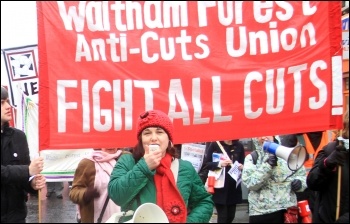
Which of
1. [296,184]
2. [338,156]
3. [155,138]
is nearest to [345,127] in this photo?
[338,156]

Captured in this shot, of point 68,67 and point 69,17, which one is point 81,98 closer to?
point 68,67

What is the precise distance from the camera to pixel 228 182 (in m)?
6.48

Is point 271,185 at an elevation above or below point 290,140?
below

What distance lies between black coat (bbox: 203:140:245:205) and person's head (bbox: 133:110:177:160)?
3.58 m

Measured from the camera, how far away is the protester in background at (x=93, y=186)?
3.60 meters

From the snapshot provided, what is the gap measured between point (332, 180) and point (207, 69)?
111 centimetres

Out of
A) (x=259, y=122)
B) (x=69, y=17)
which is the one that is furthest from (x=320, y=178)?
(x=69, y=17)

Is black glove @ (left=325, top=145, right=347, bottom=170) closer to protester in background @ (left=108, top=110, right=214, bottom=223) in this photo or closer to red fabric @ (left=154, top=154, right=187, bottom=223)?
protester in background @ (left=108, top=110, right=214, bottom=223)

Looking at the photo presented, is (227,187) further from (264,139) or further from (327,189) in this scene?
(327,189)

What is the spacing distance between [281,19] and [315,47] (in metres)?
0.30

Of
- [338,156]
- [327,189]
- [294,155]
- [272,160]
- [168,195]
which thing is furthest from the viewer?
[272,160]

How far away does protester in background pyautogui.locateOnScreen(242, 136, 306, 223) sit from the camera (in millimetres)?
4820

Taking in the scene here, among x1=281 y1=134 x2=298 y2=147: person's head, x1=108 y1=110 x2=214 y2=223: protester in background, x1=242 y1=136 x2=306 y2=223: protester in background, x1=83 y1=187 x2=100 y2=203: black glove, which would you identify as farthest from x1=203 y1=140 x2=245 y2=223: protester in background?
x1=108 y1=110 x2=214 y2=223: protester in background

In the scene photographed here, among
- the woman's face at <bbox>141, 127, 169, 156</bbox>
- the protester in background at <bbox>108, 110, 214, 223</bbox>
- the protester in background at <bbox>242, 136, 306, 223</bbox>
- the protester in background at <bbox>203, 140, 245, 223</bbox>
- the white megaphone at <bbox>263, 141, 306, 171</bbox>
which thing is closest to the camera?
the protester in background at <bbox>108, 110, 214, 223</bbox>
